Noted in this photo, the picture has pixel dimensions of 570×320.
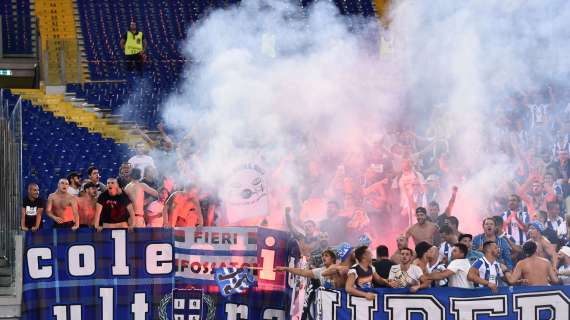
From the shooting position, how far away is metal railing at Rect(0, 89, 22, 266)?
37.0 ft

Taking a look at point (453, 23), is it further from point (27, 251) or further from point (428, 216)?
point (27, 251)

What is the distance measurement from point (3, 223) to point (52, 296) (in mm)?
1115

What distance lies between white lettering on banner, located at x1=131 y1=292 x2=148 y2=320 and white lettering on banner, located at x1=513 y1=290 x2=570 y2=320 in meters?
3.08

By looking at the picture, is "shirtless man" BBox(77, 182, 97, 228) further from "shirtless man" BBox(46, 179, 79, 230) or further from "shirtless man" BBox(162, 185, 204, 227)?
"shirtless man" BBox(162, 185, 204, 227)

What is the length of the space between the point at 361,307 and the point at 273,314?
3.15 ft

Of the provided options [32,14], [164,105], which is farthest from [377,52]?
[32,14]

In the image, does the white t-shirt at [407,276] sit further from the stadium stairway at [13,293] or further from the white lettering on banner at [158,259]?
the stadium stairway at [13,293]

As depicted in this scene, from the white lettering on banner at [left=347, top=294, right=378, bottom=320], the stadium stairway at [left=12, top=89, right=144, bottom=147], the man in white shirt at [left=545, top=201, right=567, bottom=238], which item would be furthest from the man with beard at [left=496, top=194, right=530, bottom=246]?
the stadium stairway at [left=12, top=89, right=144, bottom=147]

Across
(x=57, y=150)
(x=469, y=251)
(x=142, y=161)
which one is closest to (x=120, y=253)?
(x=142, y=161)

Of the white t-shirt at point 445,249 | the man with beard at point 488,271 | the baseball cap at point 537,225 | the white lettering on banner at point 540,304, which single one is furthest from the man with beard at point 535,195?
the white lettering on banner at point 540,304

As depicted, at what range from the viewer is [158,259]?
1068cm

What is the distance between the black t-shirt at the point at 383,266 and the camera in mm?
10148

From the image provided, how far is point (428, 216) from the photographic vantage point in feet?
37.9

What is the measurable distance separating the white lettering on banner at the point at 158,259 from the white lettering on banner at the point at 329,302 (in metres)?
1.48
